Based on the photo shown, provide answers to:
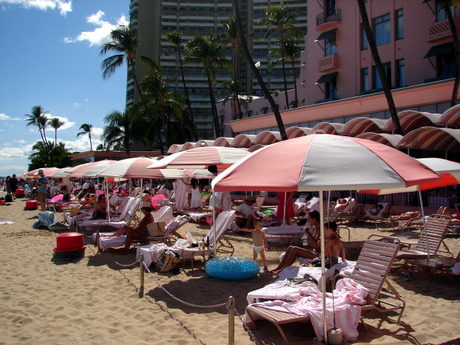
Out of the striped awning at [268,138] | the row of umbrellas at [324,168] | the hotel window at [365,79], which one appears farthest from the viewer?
the hotel window at [365,79]

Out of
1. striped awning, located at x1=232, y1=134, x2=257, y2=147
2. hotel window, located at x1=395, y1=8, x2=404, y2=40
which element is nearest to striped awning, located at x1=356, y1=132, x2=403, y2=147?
striped awning, located at x1=232, y1=134, x2=257, y2=147

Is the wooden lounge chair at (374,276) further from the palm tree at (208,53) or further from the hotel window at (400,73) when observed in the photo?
the palm tree at (208,53)

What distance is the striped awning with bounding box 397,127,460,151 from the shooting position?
15531 millimetres

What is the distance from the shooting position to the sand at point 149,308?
4.52 meters

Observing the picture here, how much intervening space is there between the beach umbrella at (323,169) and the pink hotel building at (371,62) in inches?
701

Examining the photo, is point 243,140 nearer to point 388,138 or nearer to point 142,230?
point 388,138

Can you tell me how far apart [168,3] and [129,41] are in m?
56.4

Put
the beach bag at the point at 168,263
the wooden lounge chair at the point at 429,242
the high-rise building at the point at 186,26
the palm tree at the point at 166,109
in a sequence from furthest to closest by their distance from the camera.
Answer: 1. the high-rise building at the point at 186,26
2. the palm tree at the point at 166,109
3. the beach bag at the point at 168,263
4. the wooden lounge chair at the point at 429,242

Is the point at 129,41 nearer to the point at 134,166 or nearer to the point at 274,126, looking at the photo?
the point at 274,126

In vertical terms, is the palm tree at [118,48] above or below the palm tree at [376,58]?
above

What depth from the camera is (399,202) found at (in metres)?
17.1

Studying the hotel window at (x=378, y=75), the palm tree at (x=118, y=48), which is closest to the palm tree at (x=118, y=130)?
the palm tree at (x=118, y=48)

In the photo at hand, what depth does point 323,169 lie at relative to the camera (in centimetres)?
399

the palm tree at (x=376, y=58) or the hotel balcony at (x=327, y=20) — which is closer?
the palm tree at (x=376, y=58)
